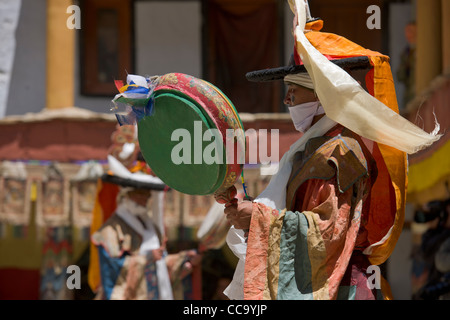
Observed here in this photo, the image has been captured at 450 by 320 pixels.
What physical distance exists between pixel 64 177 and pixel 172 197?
3.70 feet

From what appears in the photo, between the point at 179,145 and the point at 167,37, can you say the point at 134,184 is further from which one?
the point at 167,37

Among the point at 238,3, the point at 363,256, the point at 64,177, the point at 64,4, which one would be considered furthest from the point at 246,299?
the point at 238,3

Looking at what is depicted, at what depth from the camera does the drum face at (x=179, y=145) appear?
2.81 metres

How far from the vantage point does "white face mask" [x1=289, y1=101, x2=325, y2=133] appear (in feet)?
10.2

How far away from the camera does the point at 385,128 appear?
113 inches

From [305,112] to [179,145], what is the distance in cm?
56

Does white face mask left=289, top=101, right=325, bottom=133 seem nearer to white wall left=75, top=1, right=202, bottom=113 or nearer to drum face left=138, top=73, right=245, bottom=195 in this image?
drum face left=138, top=73, right=245, bottom=195

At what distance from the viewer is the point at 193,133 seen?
2834 millimetres

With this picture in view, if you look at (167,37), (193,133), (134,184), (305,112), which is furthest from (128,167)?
(167,37)

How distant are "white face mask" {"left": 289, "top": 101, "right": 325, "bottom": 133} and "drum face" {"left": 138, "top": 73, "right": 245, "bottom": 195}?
15.2 inches

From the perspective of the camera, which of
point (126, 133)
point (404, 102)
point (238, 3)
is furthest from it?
point (238, 3)

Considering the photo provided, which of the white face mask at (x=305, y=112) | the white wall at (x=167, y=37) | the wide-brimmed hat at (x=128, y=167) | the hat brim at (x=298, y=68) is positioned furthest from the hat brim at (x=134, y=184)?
the white wall at (x=167, y=37)

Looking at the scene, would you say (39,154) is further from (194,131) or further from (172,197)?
(194,131)

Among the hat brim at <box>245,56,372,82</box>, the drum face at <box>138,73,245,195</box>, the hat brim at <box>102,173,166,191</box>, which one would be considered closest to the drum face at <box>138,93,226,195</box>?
the drum face at <box>138,73,245,195</box>
